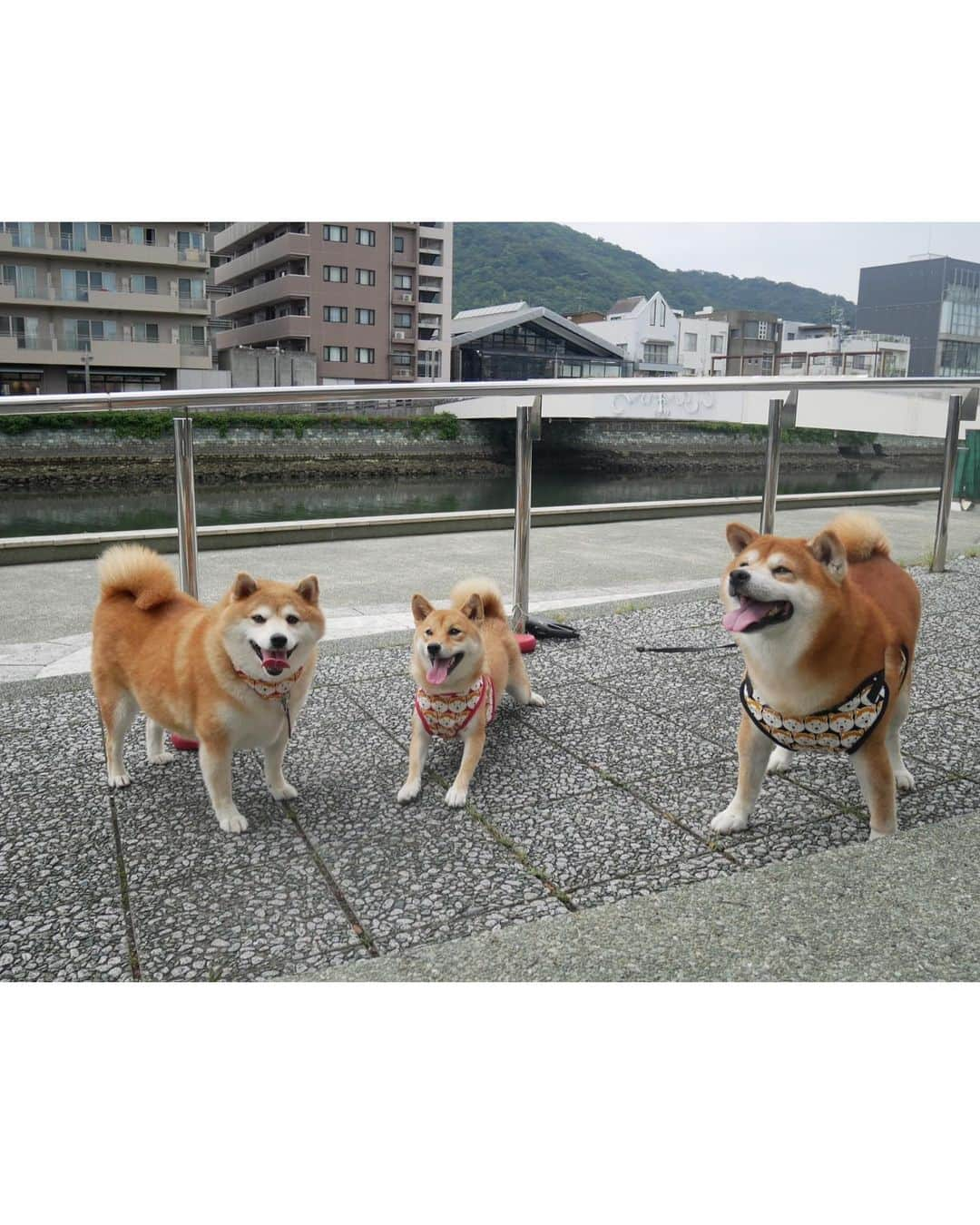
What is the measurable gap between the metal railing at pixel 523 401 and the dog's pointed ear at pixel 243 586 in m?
0.91

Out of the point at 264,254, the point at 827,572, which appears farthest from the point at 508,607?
the point at 264,254

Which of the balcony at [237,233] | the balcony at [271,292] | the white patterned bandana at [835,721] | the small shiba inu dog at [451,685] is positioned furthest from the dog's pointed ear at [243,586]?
the balcony at [237,233]

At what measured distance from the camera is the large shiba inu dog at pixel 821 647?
6.93ft

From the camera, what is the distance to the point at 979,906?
2.08 metres

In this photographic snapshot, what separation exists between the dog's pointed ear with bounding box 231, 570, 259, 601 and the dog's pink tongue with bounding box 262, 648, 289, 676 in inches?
6.1

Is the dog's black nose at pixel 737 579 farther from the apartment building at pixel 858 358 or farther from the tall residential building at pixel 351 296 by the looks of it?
the tall residential building at pixel 351 296

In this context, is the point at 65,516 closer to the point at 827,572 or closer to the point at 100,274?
the point at 827,572

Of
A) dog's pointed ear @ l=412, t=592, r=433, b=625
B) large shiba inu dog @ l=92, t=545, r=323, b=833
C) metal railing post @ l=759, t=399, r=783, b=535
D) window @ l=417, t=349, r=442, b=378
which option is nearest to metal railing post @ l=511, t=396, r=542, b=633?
metal railing post @ l=759, t=399, r=783, b=535

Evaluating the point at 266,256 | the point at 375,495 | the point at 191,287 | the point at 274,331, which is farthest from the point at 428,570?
the point at 266,256

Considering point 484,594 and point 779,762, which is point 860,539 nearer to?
point 779,762

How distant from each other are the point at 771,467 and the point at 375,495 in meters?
2.21

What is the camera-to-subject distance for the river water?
3.49 metres

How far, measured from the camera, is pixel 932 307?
26672 mm

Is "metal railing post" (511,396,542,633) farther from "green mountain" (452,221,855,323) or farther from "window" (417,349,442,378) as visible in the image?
"green mountain" (452,221,855,323)
